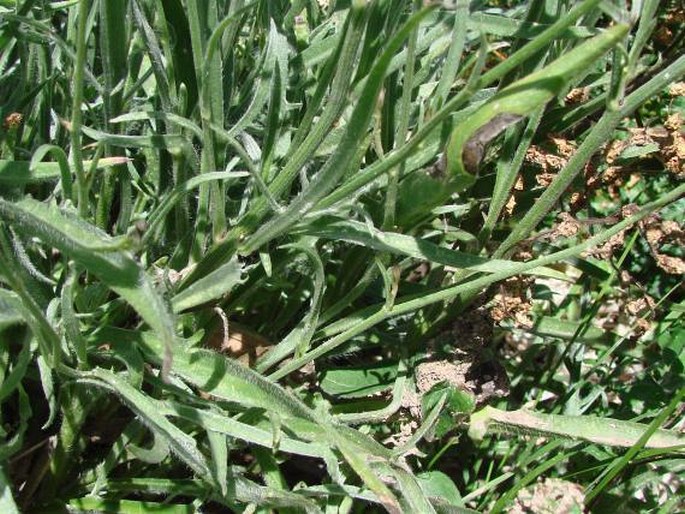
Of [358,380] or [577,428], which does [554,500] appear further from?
[358,380]

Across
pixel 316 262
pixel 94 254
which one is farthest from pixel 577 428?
pixel 94 254

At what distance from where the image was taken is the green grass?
107cm

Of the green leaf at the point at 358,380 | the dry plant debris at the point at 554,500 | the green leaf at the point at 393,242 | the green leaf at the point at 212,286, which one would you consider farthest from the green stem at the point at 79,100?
the dry plant debris at the point at 554,500

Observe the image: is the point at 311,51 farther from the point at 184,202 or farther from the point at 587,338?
the point at 587,338

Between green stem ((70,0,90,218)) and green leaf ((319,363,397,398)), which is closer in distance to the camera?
green stem ((70,0,90,218))

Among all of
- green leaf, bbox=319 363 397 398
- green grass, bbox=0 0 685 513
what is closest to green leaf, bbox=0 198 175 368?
green grass, bbox=0 0 685 513

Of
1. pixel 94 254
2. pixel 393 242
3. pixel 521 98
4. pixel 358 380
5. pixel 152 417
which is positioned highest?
pixel 521 98

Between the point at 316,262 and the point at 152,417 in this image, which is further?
the point at 316,262

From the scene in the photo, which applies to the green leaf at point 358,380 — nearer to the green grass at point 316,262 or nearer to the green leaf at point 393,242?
the green grass at point 316,262

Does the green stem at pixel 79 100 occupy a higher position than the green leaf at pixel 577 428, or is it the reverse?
the green stem at pixel 79 100

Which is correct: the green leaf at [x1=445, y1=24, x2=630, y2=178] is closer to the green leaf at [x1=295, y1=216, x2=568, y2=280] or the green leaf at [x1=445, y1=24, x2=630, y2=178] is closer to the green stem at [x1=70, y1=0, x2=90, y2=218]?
the green leaf at [x1=295, y1=216, x2=568, y2=280]

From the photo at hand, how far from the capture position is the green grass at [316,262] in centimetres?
107

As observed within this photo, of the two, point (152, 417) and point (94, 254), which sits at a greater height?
point (94, 254)

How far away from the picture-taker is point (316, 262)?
1.19 meters
